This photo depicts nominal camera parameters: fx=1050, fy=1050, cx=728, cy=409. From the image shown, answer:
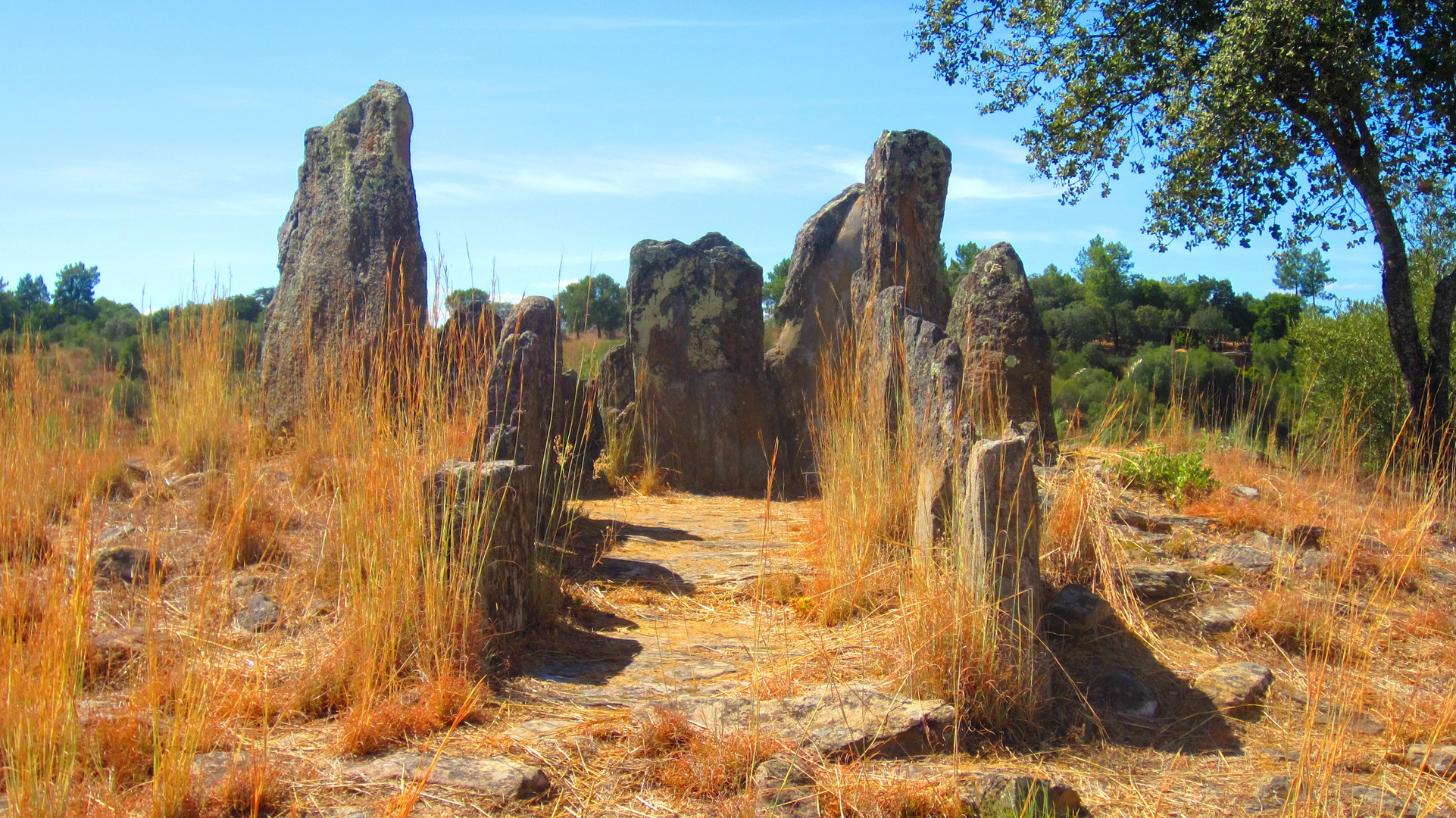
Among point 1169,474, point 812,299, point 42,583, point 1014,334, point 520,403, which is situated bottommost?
point 42,583

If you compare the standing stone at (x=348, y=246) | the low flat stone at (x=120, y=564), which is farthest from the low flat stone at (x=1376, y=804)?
the standing stone at (x=348, y=246)

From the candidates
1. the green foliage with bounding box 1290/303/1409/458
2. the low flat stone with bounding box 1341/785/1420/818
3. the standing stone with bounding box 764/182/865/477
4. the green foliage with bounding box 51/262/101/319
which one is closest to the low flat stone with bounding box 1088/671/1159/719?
the low flat stone with bounding box 1341/785/1420/818

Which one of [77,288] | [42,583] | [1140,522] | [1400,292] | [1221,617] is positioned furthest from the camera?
[77,288]

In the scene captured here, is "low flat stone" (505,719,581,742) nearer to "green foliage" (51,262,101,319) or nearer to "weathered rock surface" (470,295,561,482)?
"weathered rock surface" (470,295,561,482)

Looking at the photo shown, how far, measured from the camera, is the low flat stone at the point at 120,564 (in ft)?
14.6

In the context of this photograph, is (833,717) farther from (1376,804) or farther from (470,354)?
(470,354)

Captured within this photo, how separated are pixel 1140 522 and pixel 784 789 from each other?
365cm

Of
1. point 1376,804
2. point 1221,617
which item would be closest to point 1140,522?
point 1221,617

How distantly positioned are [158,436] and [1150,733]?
6.38 m

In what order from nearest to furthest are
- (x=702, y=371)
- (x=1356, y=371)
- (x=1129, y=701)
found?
1. (x=1129, y=701)
2. (x=702, y=371)
3. (x=1356, y=371)

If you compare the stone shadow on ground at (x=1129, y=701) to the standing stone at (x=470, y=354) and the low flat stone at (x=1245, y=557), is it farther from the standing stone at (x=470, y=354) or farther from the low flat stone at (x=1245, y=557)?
the standing stone at (x=470, y=354)

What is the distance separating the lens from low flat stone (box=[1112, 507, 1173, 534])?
5.72m

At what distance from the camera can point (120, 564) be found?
4.55 metres

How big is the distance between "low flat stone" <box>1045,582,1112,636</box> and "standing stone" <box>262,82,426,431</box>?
4478 mm
